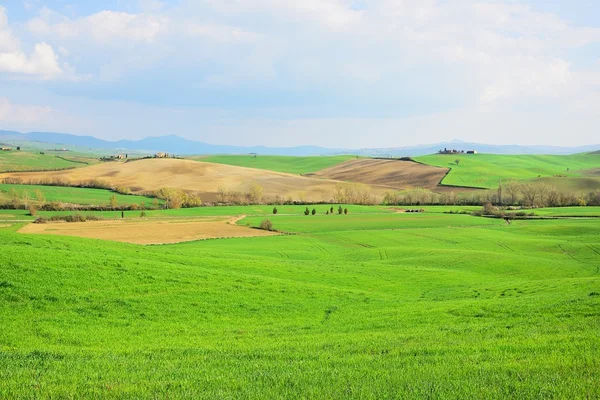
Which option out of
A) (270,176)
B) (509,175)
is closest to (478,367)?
(270,176)

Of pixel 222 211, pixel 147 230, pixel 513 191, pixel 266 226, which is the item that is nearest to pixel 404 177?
pixel 513 191

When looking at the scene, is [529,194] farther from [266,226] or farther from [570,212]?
[266,226]

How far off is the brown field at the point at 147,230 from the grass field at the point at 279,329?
1010 inches

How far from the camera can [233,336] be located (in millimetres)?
18688

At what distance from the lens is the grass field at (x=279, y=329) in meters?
11.0

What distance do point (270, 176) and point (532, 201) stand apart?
82.2 meters

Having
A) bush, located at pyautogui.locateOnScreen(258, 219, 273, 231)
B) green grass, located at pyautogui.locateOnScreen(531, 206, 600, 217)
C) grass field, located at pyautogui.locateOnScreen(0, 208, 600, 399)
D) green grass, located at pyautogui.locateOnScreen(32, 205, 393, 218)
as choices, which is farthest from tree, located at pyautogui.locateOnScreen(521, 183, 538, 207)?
grass field, located at pyautogui.locateOnScreen(0, 208, 600, 399)

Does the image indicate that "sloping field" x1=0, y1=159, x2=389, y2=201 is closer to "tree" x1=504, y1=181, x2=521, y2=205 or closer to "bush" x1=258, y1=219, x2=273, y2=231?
"tree" x1=504, y1=181, x2=521, y2=205

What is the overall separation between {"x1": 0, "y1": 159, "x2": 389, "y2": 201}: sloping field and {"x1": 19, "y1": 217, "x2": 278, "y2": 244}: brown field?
46385 millimetres

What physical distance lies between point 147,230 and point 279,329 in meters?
56.6

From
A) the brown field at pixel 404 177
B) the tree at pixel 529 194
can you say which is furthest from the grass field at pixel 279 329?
the brown field at pixel 404 177

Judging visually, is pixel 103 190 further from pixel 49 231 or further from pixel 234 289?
pixel 234 289

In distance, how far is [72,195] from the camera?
113875 millimetres

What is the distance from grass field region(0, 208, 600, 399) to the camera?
36.0 ft
